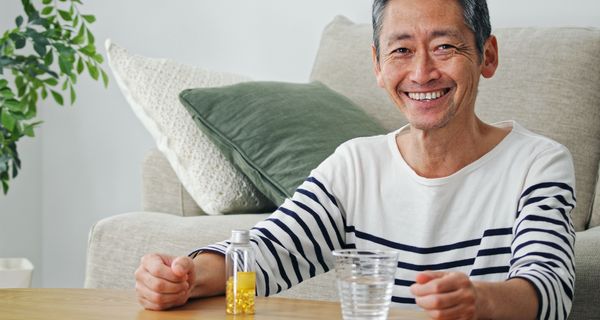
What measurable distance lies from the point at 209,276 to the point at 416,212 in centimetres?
35

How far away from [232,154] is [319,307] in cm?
116

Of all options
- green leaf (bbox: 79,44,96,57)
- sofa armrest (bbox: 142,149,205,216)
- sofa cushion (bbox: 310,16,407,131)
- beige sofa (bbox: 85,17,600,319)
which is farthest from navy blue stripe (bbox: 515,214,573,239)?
green leaf (bbox: 79,44,96,57)

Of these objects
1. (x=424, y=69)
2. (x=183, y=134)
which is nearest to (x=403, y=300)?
(x=424, y=69)

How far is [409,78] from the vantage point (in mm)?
1362

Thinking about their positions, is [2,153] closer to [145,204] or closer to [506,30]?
[145,204]

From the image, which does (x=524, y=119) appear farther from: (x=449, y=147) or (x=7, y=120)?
(x=7, y=120)

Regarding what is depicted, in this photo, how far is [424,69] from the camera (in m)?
1.34

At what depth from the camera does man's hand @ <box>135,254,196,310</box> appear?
1.12 meters

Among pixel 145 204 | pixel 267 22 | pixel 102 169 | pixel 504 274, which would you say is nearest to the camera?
pixel 504 274

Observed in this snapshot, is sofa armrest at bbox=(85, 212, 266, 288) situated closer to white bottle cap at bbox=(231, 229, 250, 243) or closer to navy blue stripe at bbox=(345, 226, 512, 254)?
navy blue stripe at bbox=(345, 226, 512, 254)

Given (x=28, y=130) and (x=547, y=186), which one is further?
(x=28, y=130)

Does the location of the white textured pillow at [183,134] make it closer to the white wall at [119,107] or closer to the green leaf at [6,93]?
the green leaf at [6,93]

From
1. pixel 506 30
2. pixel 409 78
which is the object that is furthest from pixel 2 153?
pixel 409 78

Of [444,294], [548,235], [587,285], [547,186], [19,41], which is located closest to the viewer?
[444,294]
